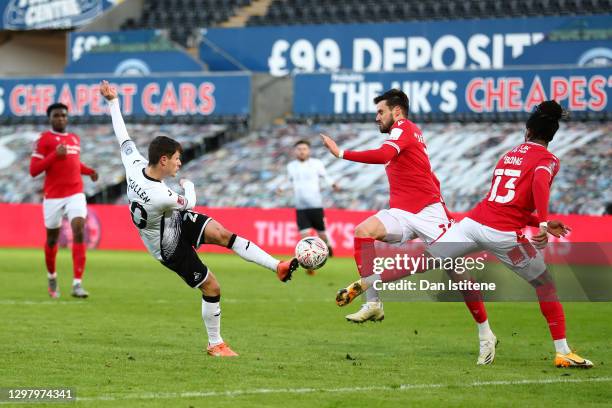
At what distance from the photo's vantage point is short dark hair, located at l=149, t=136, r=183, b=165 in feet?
33.3

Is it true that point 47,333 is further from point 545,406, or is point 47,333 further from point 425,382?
point 545,406

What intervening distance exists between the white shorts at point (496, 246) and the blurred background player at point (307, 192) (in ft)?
43.5

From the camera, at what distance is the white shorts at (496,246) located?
9.77 metres

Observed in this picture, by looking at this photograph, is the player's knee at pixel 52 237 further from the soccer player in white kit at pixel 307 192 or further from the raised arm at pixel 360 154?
the soccer player in white kit at pixel 307 192

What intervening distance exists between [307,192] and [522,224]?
539 inches

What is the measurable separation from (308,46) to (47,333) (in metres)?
25.9

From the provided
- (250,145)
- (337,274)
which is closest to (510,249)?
(337,274)

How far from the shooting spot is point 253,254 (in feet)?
33.5

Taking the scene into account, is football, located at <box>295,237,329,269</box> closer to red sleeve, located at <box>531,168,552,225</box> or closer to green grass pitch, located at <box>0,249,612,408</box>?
green grass pitch, located at <box>0,249,612,408</box>

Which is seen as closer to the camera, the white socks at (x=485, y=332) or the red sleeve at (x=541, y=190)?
the red sleeve at (x=541, y=190)

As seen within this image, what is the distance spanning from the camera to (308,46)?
36656mm

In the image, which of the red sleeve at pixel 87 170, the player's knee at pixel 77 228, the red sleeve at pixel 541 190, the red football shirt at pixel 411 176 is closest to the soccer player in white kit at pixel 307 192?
the red sleeve at pixel 87 170

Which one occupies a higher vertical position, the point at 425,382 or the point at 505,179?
the point at 505,179

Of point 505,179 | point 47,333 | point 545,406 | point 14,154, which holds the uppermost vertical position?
point 505,179
